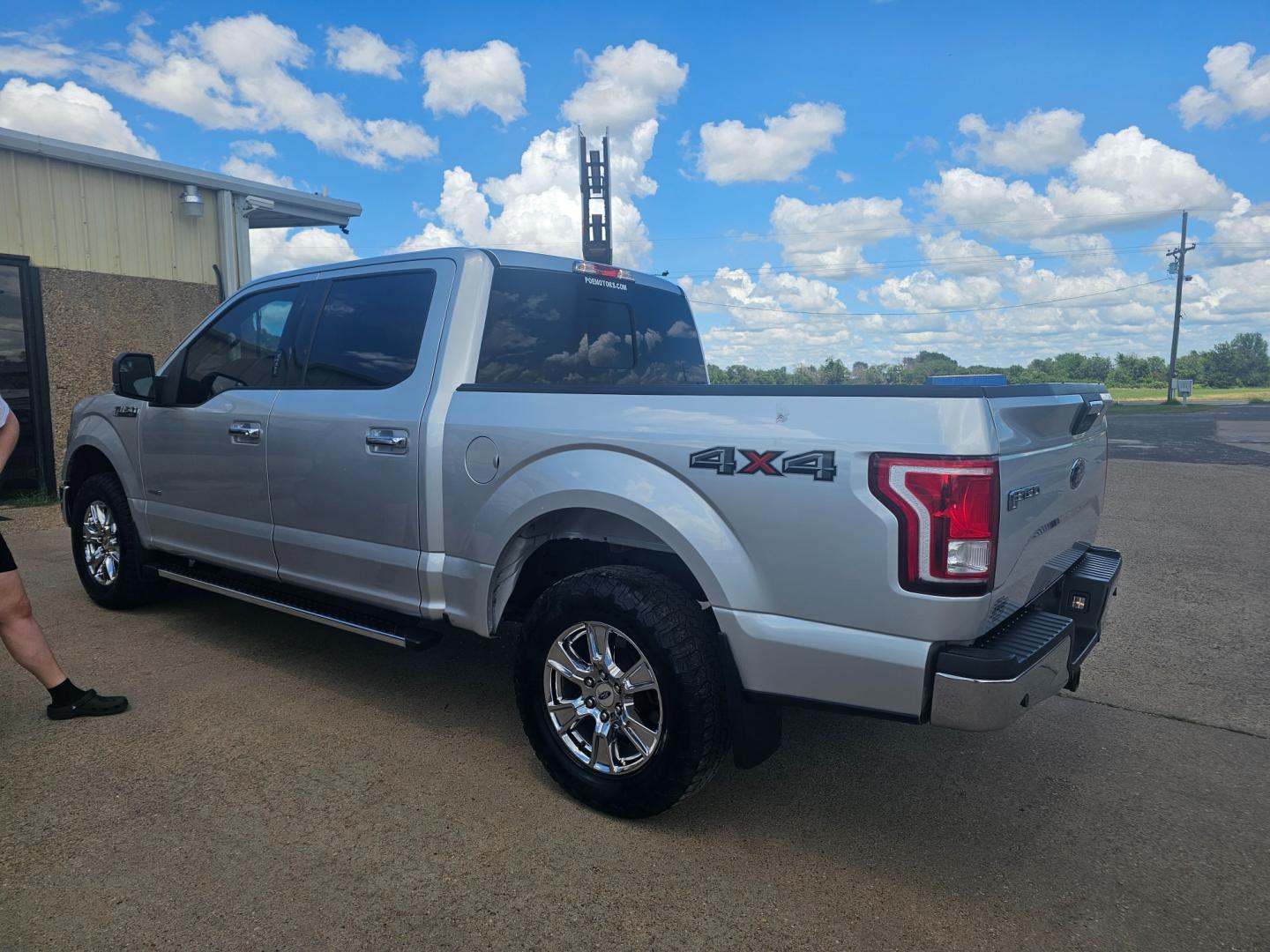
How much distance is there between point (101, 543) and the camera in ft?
18.2

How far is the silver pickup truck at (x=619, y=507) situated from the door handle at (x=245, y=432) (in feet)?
0.11

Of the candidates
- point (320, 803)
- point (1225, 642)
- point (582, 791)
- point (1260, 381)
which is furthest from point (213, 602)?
point (1260, 381)

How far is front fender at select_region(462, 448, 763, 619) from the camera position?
2.76m

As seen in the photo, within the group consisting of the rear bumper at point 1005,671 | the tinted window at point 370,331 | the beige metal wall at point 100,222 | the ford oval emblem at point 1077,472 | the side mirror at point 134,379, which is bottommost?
the rear bumper at point 1005,671

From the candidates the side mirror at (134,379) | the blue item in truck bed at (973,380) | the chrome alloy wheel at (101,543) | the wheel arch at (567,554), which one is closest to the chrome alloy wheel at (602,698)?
the wheel arch at (567,554)

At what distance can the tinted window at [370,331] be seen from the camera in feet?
12.4

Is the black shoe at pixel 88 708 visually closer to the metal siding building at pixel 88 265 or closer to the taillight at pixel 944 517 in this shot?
the taillight at pixel 944 517

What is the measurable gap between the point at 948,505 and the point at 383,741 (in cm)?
251

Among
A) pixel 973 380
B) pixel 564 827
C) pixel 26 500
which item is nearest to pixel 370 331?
pixel 564 827

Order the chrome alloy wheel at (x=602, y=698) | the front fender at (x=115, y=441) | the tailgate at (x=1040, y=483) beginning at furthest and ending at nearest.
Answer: the front fender at (x=115, y=441) → the chrome alloy wheel at (x=602, y=698) → the tailgate at (x=1040, y=483)

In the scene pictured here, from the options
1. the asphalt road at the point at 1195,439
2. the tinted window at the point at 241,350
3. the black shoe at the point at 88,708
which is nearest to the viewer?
Result: the black shoe at the point at 88,708

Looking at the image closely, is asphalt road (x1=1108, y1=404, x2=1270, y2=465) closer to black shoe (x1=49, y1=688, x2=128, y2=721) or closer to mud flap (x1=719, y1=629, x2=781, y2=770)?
mud flap (x1=719, y1=629, x2=781, y2=770)

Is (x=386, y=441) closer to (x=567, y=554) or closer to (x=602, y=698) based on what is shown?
(x=567, y=554)

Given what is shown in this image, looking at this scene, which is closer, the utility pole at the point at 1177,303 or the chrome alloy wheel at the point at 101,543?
the chrome alloy wheel at the point at 101,543
